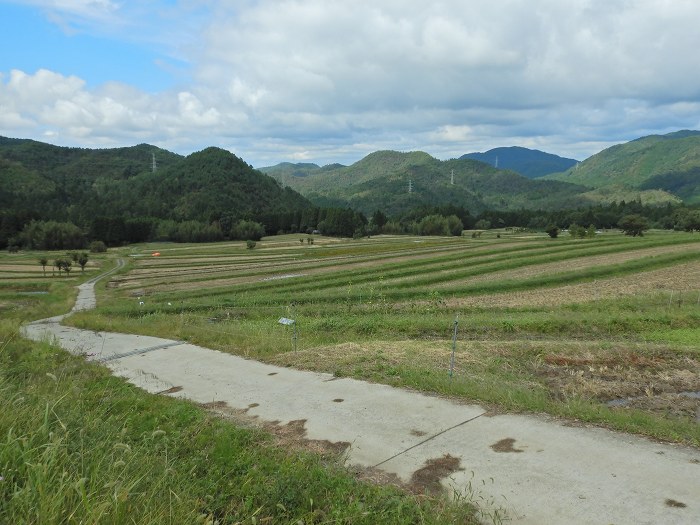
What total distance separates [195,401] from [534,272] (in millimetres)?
33590

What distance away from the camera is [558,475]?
591 centimetres

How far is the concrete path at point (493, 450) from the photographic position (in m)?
5.29

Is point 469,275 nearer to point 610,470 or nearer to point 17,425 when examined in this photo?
point 610,470

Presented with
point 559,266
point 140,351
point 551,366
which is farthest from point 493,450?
point 559,266

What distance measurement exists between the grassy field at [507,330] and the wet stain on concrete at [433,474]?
2.10 metres

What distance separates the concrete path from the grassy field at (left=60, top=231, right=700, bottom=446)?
598mm

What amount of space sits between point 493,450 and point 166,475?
428 cm

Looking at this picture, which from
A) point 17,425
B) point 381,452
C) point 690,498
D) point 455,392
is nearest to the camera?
point 17,425

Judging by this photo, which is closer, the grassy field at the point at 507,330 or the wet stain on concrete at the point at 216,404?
the wet stain on concrete at the point at 216,404

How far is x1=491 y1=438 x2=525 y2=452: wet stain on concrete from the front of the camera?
6.61 m

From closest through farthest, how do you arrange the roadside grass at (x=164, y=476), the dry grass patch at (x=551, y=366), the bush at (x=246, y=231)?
the roadside grass at (x=164, y=476)
the dry grass patch at (x=551, y=366)
the bush at (x=246, y=231)

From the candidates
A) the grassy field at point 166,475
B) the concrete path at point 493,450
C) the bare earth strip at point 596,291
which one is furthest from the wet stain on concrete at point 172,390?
the bare earth strip at point 596,291

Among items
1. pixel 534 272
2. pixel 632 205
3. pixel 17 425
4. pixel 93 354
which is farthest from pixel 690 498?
Result: pixel 632 205

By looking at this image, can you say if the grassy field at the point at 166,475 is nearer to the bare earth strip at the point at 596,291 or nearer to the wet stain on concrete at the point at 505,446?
the wet stain on concrete at the point at 505,446
